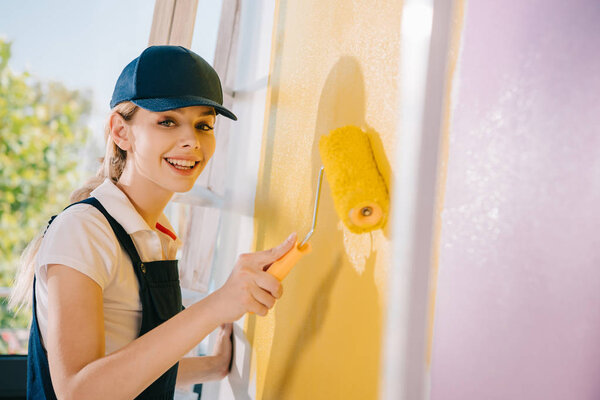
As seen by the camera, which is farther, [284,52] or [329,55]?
[284,52]

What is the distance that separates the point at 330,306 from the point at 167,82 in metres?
0.54

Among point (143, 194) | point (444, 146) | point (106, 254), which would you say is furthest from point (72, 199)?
point (444, 146)

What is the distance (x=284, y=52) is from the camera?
3.53 ft

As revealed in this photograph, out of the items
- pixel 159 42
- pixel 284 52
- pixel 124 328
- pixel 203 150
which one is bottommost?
pixel 124 328

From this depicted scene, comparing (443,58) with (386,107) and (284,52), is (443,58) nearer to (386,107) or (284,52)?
(386,107)

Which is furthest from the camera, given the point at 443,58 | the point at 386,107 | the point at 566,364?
the point at 386,107

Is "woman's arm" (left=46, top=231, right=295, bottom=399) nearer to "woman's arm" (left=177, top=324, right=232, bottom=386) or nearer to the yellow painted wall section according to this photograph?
the yellow painted wall section

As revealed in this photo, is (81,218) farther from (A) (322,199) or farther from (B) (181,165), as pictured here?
(A) (322,199)

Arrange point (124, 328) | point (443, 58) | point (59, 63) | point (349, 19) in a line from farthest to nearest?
point (59, 63) < point (124, 328) < point (349, 19) < point (443, 58)

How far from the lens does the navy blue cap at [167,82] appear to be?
0.86m

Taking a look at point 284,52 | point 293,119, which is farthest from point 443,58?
point 284,52

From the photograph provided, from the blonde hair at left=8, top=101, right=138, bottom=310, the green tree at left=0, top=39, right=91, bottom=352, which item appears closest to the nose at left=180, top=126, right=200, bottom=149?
the blonde hair at left=8, top=101, right=138, bottom=310

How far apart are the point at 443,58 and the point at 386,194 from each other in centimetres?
19

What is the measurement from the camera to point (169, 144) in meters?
0.90
